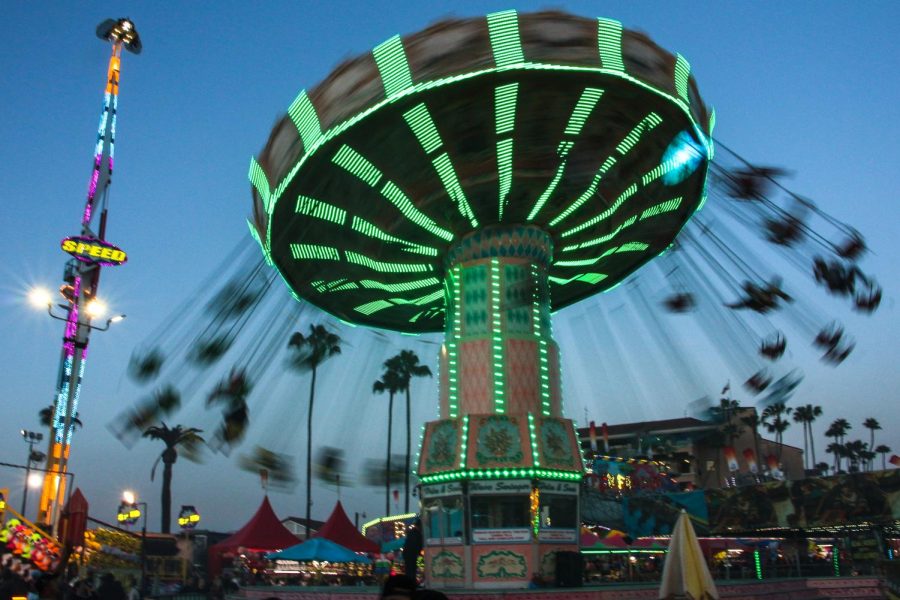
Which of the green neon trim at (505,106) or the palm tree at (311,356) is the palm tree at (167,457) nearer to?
the palm tree at (311,356)

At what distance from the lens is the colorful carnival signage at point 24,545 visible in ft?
68.4

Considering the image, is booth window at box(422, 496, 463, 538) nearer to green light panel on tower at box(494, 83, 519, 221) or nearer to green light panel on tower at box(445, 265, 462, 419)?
green light panel on tower at box(445, 265, 462, 419)

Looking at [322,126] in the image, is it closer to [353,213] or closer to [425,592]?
[353,213]

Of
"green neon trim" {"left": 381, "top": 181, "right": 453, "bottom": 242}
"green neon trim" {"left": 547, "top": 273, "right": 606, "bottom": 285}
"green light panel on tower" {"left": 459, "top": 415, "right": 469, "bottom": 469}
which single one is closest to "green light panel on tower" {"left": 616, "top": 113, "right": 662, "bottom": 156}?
"green neon trim" {"left": 381, "top": 181, "right": 453, "bottom": 242}

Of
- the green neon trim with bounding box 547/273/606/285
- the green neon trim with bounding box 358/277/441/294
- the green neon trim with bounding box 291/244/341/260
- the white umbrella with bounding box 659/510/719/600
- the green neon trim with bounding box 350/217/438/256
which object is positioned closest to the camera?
the white umbrella with bounding box 659/510/719/600

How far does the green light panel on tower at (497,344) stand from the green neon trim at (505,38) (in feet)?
21.6

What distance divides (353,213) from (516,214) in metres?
4.16

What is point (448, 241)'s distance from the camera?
21453 mm

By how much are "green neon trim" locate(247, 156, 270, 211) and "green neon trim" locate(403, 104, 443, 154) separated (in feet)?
11.7

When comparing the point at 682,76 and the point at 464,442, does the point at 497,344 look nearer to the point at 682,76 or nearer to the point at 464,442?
the point at 464,442

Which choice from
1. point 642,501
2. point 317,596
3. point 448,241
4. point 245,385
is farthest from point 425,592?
point 642,501

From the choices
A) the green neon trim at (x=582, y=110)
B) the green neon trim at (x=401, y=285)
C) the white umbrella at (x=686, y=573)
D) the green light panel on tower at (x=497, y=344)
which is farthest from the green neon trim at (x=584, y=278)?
the white umbrella at (x=686, y=573)

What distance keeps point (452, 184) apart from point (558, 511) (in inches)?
320

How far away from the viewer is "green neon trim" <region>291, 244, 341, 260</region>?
67.9 feet
